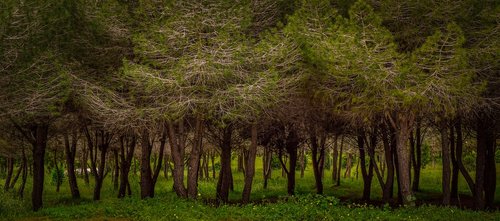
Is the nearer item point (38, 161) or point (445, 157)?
point (445, 157)

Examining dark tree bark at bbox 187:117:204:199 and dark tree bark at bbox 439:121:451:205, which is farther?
dark tree bark at bbox 187:117:204:199

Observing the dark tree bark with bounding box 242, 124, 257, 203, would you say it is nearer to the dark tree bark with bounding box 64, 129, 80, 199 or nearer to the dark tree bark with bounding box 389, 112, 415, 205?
the dark tree bark with bounding box 389, 112, 415, 205

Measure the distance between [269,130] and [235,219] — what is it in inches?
416

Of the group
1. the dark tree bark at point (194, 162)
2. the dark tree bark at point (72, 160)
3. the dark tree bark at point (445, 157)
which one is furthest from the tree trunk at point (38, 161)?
the dark tree bark at point (445, 157)

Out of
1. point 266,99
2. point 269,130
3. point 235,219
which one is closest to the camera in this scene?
point 235,219

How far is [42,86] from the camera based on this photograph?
16.8 meters

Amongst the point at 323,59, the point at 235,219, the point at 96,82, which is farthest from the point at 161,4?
the point at 235,219

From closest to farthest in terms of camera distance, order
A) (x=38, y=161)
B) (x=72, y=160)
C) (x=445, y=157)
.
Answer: (x=445, y=157)
(x=38, y=161)
(x=72, y=160)

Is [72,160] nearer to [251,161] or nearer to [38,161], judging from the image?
[38,161]

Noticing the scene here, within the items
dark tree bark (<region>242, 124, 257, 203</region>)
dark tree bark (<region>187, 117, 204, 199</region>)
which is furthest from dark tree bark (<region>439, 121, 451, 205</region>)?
dark tree bark (<region>187, 117, 204, 199</region>)

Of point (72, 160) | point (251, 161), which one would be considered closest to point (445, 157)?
point (251, 161)

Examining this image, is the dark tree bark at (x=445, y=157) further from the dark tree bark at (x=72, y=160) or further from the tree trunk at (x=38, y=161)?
the dark tree bark at (x=72, y=160)

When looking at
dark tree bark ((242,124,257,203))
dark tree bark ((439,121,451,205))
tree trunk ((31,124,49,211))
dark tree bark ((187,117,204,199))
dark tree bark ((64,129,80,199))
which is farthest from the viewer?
dark tree bark ((64,129,80,199))

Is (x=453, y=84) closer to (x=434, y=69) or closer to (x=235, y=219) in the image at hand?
(x=434, y=69)
